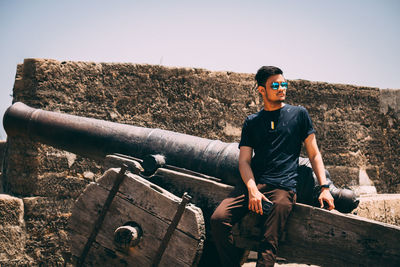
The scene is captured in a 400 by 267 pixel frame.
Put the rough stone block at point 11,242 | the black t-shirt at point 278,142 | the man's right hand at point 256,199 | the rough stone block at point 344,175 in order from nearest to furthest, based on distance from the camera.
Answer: the man's right hand at point 256,199
the black t-shirt at point 278,142
the rough stone block at point 11,242
the rough stone block at point 344,175

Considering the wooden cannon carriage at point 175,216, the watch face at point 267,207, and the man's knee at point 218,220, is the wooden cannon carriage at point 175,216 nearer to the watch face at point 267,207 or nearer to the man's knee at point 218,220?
the man's knee at point 218,220

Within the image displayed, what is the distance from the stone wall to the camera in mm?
4230

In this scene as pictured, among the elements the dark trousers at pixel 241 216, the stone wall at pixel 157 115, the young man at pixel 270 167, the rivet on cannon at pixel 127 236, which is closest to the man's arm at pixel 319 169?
the young man at pixel 270 167

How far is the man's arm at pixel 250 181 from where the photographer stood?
2.07m

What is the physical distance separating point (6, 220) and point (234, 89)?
293cm

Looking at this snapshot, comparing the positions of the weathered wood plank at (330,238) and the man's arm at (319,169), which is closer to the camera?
the weathered wood plank at (330,238)

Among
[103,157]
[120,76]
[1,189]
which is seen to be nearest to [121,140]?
[103,157]

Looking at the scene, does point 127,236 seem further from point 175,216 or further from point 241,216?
point 241,216

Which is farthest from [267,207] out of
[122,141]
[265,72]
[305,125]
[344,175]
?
[344,175]

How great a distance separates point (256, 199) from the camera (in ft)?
6.79

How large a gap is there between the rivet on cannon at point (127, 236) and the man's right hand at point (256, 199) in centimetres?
75

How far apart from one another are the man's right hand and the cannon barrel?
261 mm

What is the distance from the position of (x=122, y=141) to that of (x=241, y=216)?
1.29 metres

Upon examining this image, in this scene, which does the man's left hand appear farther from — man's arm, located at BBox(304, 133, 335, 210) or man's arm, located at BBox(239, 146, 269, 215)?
man's arm, located at BBox(239, 146, 269, 215)
